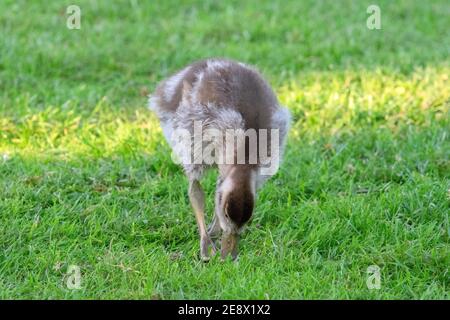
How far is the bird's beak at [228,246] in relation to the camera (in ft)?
19.7

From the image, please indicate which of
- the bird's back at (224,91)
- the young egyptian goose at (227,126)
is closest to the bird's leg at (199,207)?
the young egyptian goose at (227,126)

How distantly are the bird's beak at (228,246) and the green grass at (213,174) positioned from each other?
0.11 meters

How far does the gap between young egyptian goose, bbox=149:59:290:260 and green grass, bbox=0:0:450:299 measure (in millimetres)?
313

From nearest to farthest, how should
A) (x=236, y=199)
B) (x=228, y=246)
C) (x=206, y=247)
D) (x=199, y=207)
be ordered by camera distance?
(x=236, y=199), (x=228, y=246), (x=206, y=247), (x=199, y=207)

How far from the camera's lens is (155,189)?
282 inches

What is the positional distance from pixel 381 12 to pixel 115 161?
556cm

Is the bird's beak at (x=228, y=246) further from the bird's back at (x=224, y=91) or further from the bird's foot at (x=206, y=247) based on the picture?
the bird's back at (x=224, y=91)

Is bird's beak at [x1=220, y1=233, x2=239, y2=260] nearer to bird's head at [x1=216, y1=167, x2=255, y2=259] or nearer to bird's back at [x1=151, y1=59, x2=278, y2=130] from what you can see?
bird's head at [x1=216, y1=167, x2=255, y2=259]

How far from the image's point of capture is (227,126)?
606cm

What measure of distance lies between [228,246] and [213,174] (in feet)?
4.83

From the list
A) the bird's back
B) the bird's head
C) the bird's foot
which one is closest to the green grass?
the bird's foot

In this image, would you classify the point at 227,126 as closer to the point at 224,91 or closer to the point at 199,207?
the point at 224,91

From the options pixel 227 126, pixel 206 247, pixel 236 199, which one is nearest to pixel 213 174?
pixel 206 247

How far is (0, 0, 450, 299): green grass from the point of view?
19.4 ft
